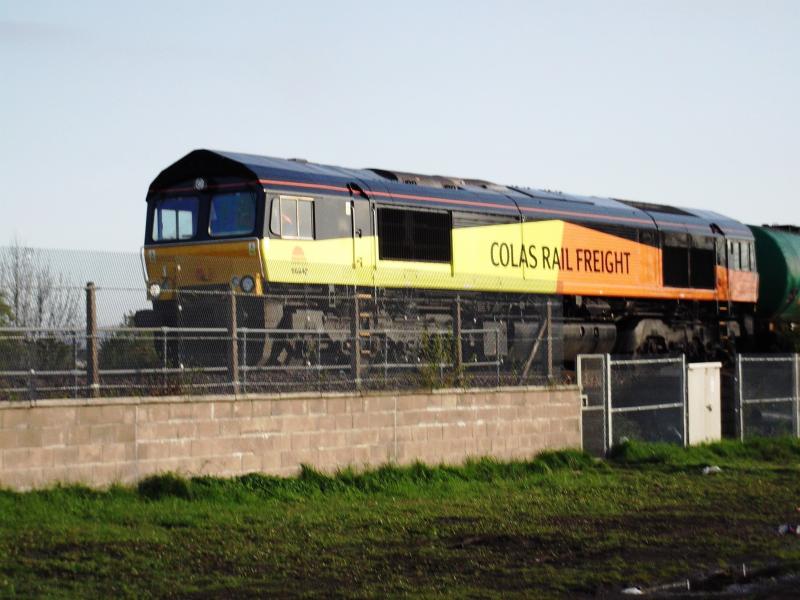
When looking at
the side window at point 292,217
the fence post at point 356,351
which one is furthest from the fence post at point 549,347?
the side window at point 292,217

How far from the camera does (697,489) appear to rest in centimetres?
1817

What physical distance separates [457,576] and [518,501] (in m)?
5.63

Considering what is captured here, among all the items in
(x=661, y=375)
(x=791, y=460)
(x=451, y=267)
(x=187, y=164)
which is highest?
(x=187, y=164)

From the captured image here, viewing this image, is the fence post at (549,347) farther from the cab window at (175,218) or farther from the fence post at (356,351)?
the cab window at (175,218)

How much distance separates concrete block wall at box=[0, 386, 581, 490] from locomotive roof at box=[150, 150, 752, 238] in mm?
6387

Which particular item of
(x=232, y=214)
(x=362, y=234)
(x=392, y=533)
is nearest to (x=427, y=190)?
(x=362, y=234)

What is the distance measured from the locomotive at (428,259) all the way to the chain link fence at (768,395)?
4054mm

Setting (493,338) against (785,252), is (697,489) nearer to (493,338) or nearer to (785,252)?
(493,338)

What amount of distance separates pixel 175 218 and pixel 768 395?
12.1 m

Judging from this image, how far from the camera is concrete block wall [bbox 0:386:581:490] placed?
14375mm

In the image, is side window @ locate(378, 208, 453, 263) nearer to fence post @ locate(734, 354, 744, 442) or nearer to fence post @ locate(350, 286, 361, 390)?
fence post @ locate(734, 354, 744, 442)

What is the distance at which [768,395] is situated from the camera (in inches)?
1047

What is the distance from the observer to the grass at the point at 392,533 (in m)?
10.7

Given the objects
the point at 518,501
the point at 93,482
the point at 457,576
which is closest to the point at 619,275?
the point at 518,501
